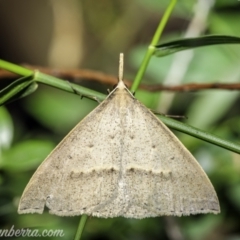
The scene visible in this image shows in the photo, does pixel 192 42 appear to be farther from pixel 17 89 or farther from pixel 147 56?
pixel 17 89

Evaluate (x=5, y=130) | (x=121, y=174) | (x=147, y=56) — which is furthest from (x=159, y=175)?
(x=5, y=130)

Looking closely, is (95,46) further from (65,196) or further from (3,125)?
(65,196)

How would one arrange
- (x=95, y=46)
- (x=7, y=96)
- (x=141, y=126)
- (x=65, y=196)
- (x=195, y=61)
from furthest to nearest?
1. (x=95, y=46)
2. (x=195, y=61)
3. (x=141, y=126)
4. (x=65, y=196)
5. (x=7, y=96)

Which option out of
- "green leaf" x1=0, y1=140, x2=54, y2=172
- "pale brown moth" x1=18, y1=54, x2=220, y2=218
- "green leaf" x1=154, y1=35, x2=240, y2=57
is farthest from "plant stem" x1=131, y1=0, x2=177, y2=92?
"green leaf" x1=0, y1=140, x2=54, y2=172

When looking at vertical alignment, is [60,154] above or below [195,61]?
below

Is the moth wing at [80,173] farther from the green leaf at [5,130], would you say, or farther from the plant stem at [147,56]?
the green leaf at [5,130]

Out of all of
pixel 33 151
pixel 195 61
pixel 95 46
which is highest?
pixel 95 46

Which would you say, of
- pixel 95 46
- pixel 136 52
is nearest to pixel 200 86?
pixel 136 52
